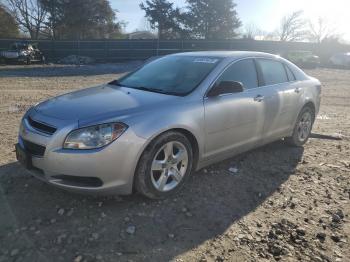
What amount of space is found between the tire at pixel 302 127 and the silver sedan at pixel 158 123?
51 cm

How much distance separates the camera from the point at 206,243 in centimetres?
332

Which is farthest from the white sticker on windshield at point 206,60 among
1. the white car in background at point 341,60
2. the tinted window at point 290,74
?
the white car in background at point 341,60

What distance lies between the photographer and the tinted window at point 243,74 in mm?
4697

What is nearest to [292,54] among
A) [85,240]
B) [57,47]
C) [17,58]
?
[57,47]

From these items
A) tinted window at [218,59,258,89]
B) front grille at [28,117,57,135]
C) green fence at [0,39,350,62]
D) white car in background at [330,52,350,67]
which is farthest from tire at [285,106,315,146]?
white car in background at [330,52,350,67]

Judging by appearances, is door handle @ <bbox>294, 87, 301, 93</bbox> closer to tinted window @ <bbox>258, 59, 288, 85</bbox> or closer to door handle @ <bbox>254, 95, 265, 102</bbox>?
tinted window @ <bbox>258, 59, 288, 85</bbox>

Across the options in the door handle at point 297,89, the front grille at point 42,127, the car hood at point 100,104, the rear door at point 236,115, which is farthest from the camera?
the door handle at point 297,89

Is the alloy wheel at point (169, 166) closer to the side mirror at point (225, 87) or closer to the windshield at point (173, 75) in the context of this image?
the windshield at point (173, 75)

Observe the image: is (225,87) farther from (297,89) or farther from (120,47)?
(120,47)

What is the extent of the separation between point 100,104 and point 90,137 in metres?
0.56

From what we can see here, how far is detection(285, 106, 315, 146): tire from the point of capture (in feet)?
19.9

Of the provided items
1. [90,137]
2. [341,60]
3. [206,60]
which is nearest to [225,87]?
[206,60]

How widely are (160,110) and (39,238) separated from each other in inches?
64.5

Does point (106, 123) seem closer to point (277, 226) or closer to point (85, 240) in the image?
point (85, 240)
